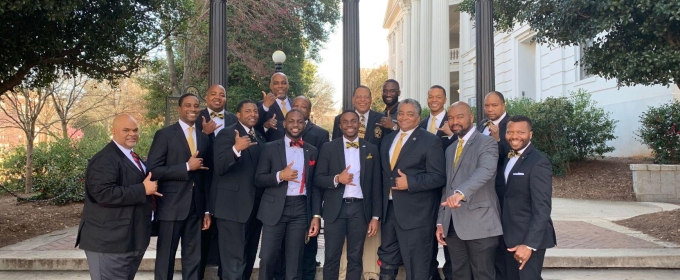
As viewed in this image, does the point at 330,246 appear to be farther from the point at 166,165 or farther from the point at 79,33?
the point at 79,33

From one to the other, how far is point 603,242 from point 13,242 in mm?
8472

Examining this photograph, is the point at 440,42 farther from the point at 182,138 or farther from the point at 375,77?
the point at 375,77

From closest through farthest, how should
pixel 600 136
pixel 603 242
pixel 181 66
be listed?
1. pixel 603 242
2. pixel 600 136
3. pixel 181 66

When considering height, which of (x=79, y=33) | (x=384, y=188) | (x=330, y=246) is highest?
(x=79, y=33)

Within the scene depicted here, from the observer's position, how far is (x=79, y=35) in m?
7.74

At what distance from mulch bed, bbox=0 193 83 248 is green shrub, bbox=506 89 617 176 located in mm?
12219

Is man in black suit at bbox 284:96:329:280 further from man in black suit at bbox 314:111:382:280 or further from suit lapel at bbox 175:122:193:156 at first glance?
suit lapel at bbox 175:122:193:156

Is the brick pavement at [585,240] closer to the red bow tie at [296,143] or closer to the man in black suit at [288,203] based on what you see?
the man in black suit at [288,203]

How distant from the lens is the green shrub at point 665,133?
511 inches

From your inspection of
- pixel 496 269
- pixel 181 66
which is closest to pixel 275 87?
pixel 496 269

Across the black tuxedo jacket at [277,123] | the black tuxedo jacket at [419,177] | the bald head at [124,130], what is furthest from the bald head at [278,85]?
the bald head at [124,130]

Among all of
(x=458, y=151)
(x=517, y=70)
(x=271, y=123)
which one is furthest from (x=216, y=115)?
(x=517, y=70)

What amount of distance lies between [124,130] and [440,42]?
90.2ft

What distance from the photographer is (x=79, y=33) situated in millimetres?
7715
